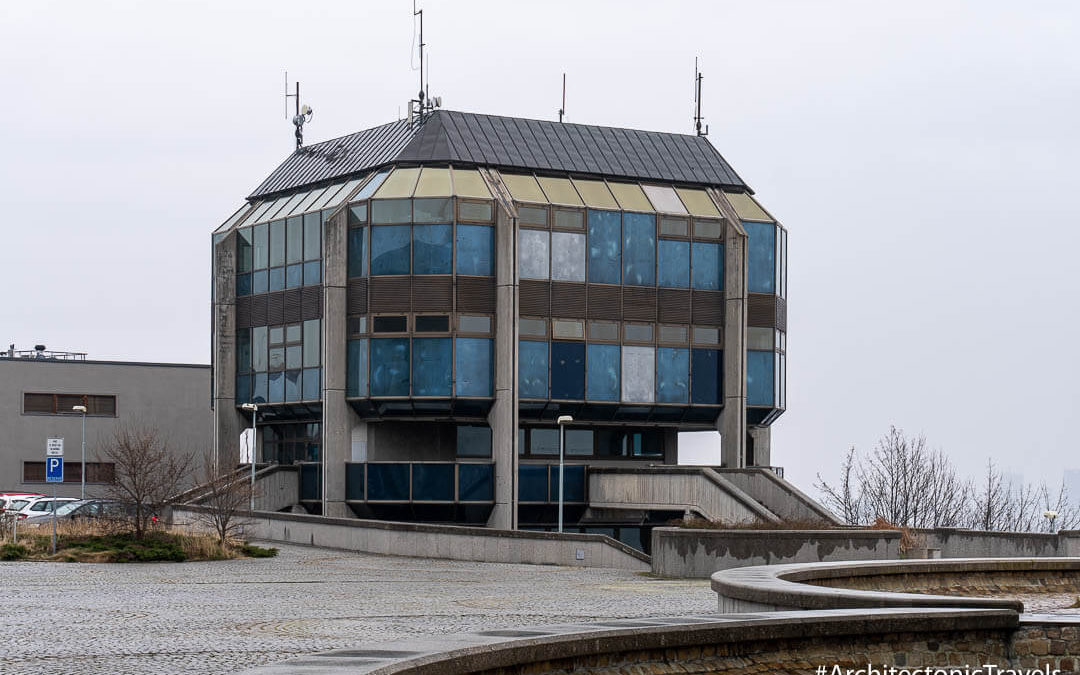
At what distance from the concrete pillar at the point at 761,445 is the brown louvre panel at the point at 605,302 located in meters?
8.41

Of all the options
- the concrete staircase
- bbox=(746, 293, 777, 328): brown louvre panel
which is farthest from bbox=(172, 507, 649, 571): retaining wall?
bbox=(746, 293, 777, 328): brown louvre panel

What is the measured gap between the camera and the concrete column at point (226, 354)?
195ft

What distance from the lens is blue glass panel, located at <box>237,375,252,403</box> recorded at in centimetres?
5912

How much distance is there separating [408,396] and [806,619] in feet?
125

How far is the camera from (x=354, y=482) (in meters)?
52.9

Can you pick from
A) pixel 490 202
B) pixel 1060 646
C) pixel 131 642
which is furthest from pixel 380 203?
pixel 1060 646

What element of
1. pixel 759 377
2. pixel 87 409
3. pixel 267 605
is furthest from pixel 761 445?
pixel 267 605

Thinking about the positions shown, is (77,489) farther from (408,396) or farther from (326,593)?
(326,593)

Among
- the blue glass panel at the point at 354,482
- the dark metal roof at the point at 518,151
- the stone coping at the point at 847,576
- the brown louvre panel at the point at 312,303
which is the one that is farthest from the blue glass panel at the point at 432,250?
the stone coping at the point at 847,576

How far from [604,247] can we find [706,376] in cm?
595

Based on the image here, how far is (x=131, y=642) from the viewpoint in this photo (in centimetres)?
1764

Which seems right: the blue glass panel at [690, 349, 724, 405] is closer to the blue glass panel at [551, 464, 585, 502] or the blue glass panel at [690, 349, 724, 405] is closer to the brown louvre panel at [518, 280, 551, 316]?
the blue glass panel at [551, 464, 585, 502]

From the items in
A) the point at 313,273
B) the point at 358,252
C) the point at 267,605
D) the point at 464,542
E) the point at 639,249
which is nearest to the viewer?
the point at 267,605

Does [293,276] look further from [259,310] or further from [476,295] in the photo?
[476,295]
